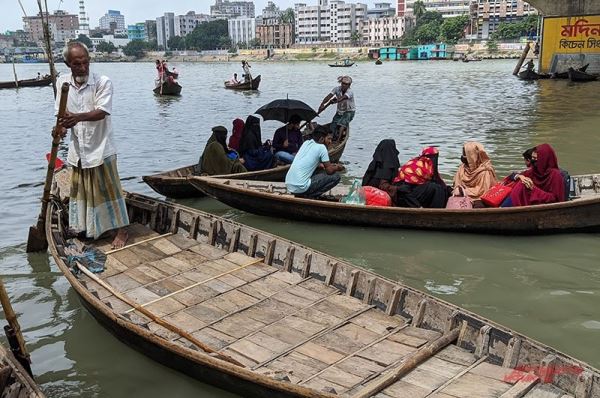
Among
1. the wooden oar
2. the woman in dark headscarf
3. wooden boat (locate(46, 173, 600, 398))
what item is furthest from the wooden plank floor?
the woman in dark headscarf

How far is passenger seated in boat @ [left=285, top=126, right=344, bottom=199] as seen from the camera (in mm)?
7359

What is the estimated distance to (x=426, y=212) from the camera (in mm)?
6746

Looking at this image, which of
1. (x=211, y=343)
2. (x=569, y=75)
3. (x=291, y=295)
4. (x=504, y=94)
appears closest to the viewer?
(x=211, y=343)

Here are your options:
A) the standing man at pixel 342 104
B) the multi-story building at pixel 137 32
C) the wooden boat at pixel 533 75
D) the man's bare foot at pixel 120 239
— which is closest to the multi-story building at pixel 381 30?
the multi-story building at pixel 137 32

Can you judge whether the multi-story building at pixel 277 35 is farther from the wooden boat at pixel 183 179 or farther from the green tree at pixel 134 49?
the wooden boat at pixel 183 179

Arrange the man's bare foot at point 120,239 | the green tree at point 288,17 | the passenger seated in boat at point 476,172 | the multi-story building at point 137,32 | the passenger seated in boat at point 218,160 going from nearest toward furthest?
the man's bare foot at point 120,239, the passenger seated in boat at point 476,172, the passenger seated in boat at point 218,160, the green tree at point 288,17, the multi-story building at point 137,32

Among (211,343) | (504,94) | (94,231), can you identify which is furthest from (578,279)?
(504,94)

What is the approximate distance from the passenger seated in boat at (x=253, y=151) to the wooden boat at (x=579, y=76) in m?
23.6

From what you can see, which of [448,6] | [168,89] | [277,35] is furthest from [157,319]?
[448,6]

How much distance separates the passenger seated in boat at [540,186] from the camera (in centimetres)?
662

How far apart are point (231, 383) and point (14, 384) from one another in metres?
1.22

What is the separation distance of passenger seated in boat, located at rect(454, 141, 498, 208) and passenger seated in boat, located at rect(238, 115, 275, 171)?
321 cm

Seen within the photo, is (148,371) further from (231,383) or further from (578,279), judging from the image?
(578,279)

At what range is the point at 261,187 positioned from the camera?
8.23 m
